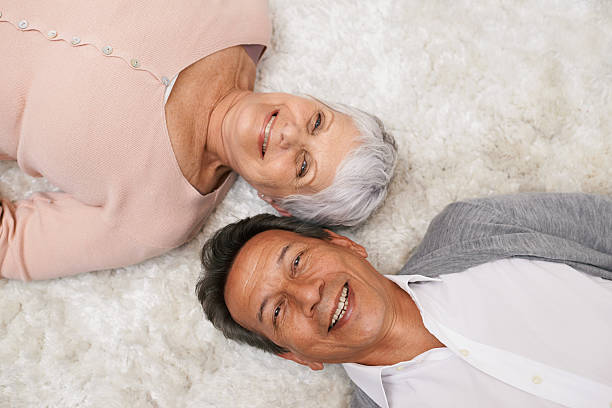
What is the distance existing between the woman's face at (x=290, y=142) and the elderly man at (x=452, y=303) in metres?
0.16

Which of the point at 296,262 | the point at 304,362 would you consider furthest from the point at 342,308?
the point at 304,362

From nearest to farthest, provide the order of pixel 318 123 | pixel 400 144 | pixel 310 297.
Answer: pixel 310 297 < pixel 318 123 < pixel 400 144

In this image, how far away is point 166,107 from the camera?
54.8 inches

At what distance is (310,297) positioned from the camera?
117 cm

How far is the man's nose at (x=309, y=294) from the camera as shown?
1173mm

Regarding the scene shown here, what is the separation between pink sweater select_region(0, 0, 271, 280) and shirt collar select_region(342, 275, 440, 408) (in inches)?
26.3

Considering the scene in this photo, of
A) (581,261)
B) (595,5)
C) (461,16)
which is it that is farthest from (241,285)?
(595,5)

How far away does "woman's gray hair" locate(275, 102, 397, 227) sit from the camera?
1.38 m

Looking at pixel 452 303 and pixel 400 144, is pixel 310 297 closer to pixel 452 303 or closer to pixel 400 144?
pixel 452 303

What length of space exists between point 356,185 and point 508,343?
0.59 meters

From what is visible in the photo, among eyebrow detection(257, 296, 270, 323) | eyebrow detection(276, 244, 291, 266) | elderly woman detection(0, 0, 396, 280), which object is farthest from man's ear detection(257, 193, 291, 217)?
eyebrow detection(257, 296, 270, 323)

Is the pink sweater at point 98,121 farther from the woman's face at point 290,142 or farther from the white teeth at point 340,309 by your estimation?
the white teeth at point 340,309

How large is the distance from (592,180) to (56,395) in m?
1.89

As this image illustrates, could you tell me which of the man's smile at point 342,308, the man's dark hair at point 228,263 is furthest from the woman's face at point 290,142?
the man's smile at point 342,308
